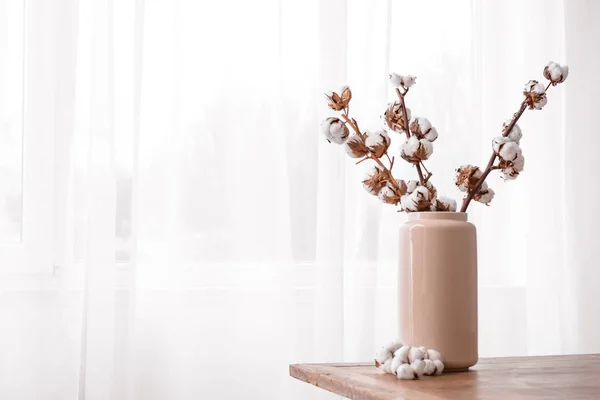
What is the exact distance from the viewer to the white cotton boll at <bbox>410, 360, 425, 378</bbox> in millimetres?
1027

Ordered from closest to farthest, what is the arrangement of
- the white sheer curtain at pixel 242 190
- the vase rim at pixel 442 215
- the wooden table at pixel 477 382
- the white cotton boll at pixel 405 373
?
the wooden table at pixel 477 382 → the white cotton boll at pixel 405 373 → the vase rim at pixel 442 215 → the white sheer curtain at pixel 242 190

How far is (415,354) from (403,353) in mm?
17

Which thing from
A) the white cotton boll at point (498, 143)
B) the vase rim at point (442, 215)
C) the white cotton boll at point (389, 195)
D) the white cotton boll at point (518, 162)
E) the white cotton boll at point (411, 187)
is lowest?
the vase rim at point (442, 215)

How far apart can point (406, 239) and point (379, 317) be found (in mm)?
810

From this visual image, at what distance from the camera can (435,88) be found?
202 cm

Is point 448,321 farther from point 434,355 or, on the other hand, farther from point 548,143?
point 548,143

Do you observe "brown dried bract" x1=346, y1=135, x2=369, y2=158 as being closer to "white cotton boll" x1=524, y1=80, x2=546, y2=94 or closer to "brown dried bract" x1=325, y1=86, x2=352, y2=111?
Result: "brown dried bract" x1=325, y1=86, x2=352, y2=111

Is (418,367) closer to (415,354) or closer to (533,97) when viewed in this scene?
(415,354)

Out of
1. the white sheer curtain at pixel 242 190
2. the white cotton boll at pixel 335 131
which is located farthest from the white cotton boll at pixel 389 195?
the white sheer curtain at pixel 242 190

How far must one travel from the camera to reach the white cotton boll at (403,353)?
1.04 metres

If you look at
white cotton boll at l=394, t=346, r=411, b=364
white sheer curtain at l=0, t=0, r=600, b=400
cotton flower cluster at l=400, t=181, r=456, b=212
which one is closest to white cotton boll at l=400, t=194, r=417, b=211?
cotton flower cluster at l=400, t=181, r=456, b=212

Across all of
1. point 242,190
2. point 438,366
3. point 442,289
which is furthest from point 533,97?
point 242,190

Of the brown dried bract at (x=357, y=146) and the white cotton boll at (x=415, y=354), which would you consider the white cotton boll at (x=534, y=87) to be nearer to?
the brown dried bract at (x=357, y=146)

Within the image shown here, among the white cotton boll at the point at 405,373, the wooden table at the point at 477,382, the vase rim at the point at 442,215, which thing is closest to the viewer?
the wooden table at the point at 477,382
